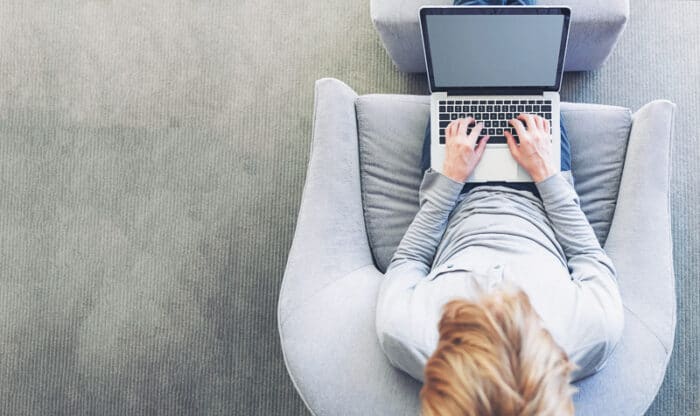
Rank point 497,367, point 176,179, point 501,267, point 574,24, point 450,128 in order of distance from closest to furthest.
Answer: point 497,367
point 501,267
point 450,128
point 574,24
point 176,179

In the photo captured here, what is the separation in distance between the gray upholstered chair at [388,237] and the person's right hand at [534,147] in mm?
138

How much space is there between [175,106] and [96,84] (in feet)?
0.85

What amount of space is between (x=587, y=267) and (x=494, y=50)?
1.54ft

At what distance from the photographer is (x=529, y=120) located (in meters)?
1.21

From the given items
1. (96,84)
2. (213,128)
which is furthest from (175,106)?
(96,84)

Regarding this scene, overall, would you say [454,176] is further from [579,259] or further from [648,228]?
[648,228]

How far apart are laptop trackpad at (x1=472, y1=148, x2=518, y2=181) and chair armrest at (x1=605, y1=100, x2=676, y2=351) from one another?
244 millimetres

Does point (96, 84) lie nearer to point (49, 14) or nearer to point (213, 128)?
point (49, 14)

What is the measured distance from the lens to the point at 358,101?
1.33 metres

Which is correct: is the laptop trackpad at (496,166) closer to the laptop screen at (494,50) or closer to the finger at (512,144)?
the finger at (512,144)

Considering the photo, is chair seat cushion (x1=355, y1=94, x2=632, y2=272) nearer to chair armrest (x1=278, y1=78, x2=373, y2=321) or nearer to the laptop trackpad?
chair armrest (x1=278, y1=78, x2=373, y2=321)

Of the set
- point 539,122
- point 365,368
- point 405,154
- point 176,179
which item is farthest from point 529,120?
point 176,179

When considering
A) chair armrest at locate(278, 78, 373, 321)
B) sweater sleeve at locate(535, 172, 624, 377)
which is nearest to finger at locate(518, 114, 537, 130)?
sweater sleeve at locate(535, 172, 624, 377)

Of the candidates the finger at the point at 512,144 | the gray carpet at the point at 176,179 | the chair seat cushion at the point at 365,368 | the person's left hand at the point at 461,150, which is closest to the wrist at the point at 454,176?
the person's left hand at the point at 461,150
